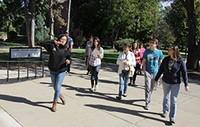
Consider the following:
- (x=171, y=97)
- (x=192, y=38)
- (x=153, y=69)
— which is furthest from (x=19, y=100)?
(x=192, y=38)

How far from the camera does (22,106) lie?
32.6ft

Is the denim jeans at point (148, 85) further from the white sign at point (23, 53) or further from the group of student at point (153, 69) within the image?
the white sign at point (23, 53)

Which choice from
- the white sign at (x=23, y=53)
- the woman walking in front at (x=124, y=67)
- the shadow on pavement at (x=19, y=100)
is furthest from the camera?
the white sign at (x=23, y=53)

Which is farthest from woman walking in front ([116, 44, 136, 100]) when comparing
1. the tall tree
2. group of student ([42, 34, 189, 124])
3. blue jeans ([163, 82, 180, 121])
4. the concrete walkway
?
the tall tree

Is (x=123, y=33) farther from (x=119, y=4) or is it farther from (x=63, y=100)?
(x=63, y=100)

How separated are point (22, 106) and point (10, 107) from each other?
291mm

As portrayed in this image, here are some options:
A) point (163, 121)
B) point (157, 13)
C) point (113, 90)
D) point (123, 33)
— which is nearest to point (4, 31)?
point (123, 33)

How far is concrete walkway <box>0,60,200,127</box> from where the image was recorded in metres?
Answer: 8.73

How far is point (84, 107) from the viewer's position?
1009cm

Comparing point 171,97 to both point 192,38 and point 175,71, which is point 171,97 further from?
point 192,38

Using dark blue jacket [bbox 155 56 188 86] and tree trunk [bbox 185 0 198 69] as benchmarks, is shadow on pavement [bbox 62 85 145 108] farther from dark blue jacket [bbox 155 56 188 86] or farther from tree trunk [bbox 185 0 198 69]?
tree trunk [bbox 185 0 198 69]

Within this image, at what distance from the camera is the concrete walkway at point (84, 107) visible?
8734 millimetres

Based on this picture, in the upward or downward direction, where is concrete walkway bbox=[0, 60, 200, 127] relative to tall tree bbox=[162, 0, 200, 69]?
downward

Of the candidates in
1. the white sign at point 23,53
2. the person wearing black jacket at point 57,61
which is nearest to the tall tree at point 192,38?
the white sign at point 23,53
